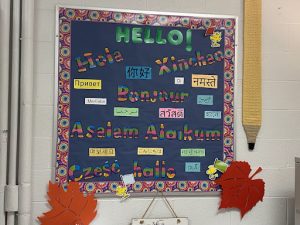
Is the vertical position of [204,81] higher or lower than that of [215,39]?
lower

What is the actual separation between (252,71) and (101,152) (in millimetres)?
975

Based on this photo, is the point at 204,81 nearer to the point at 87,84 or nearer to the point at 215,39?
the point at 215,39

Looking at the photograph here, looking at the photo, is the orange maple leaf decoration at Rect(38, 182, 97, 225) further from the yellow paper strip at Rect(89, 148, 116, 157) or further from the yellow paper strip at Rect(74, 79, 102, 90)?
the yellow paper strip at Rect(74, 79, 102, 90)

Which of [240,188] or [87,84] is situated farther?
[240,188]

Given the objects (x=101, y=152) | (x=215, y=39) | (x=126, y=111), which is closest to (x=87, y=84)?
(x=126, y=111)

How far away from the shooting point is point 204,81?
6.92 feet

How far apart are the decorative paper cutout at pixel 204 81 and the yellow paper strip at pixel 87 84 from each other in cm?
53

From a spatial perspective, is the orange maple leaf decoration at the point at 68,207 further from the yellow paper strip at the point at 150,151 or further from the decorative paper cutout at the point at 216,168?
the decorative paper cutout at the point at 216,168

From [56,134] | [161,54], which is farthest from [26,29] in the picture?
[161,54]

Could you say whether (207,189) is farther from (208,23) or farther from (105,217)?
(208,23)

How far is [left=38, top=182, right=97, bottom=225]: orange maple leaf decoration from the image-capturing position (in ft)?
6.37

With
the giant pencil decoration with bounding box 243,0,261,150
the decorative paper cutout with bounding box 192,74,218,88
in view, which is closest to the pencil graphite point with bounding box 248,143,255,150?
the giant pencil decoration with bounding box 243,0,261,150

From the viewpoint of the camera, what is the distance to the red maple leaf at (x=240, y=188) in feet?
6.88

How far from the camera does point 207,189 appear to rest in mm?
2100
